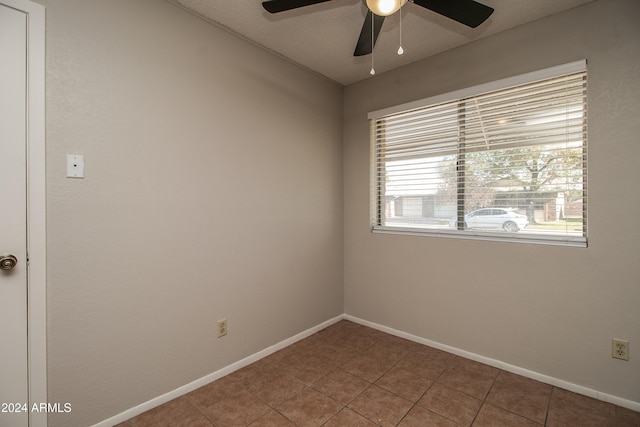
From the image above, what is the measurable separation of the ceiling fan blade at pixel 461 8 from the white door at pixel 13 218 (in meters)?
1.91

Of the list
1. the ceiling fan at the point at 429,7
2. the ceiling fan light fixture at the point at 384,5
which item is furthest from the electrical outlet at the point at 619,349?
the ceiling fan light fixture at the point at 384,5

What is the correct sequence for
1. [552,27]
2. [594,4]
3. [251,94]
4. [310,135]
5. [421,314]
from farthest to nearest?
[310,135]
[421,314]
[251,94]
[552,27]
[594,4]

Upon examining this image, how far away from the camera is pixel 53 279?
4.93ft

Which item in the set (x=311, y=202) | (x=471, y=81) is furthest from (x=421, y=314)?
(x=471, y=81)

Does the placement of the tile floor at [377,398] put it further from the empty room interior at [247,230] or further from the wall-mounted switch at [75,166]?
the wall-mounted switch at [75,166]

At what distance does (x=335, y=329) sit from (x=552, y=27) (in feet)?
9.84

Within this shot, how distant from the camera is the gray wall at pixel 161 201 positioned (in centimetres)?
155

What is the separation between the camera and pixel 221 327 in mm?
2195

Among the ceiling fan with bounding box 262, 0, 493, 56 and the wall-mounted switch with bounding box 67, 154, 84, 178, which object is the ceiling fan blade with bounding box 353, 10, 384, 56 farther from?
the wall-mounted switch with bounding box 67, 154, 84, 178

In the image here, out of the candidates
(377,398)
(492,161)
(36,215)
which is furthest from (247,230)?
(492,161)

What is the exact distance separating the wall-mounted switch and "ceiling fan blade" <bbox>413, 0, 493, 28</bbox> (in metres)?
1.89

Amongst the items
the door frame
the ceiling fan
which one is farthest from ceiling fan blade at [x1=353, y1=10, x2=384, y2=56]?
the door frame

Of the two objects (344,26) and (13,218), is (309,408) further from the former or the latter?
(344,26)

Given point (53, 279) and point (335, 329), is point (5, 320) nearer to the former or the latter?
point (53, 279)
